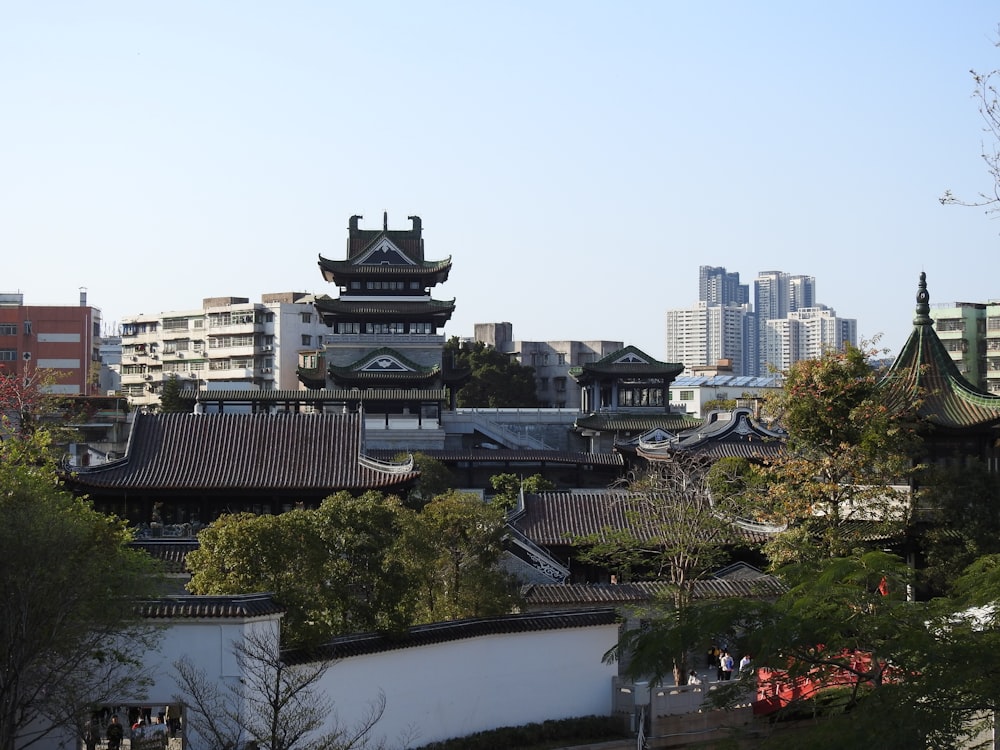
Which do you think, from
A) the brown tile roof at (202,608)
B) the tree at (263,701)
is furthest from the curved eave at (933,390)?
the brown tile roof at (202,608)

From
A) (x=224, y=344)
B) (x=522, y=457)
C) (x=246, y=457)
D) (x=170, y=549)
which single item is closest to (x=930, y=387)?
(x=246, y=457)

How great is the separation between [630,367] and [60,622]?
180 feet

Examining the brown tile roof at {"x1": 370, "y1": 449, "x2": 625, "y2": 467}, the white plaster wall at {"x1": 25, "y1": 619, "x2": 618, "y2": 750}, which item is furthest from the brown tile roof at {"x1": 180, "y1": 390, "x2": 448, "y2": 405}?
the white plaster wall at {"x1": 25, "y1": 619, "x2": 618, "y2": 750}

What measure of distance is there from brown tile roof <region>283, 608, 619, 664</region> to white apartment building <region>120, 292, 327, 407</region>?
212ft

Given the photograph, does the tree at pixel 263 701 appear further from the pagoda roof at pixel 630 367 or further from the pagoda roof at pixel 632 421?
the pagoda roof at pixel 630 367

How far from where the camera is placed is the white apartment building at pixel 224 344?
92812 mm

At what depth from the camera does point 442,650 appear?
77.7 ft

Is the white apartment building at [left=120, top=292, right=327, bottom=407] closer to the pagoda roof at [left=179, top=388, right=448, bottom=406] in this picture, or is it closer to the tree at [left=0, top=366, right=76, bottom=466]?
the pagoda roof at [left=179, top=388, right=448, bottom=406]

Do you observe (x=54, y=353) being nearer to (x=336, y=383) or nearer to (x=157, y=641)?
(x=336, y=383)

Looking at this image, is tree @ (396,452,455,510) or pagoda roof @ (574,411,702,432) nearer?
tree @ (396,452,455,510)

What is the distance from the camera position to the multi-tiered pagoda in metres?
67.8

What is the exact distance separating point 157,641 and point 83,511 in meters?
3.72

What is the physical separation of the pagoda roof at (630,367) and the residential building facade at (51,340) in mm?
28395

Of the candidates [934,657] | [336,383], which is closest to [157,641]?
[934,657]
